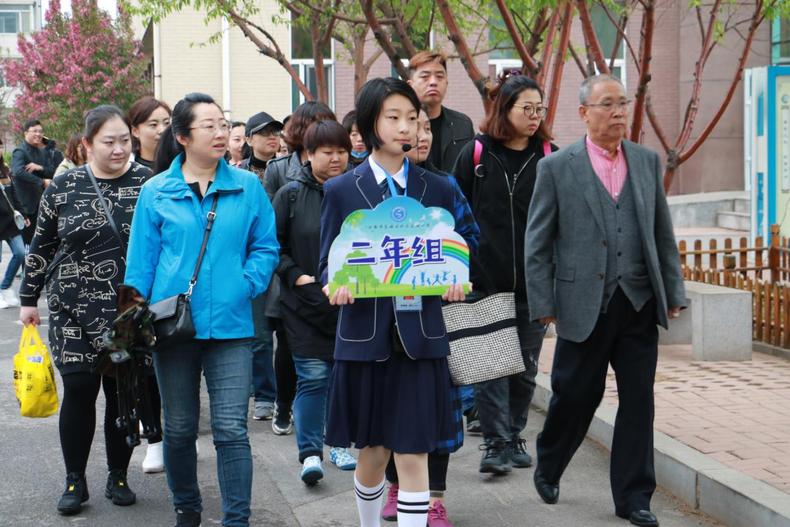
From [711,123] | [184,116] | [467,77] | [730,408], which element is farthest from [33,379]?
[467,77]

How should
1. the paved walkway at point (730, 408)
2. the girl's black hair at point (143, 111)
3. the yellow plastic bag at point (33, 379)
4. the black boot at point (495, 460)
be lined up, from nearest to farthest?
1. the yellow plastic bag at point (33, 379)
2. the paved walkway at point (730, 408)
3. the black boot at point (495, 460)
4. the girl's black hair at point (143, 111)

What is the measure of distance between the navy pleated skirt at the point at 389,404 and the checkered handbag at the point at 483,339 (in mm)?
446

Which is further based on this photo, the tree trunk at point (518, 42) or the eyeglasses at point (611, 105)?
the tree trunk at point (518, 42)

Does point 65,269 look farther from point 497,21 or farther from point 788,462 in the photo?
point 497,21

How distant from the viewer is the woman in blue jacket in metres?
4.94

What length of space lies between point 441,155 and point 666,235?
2037 millimetres

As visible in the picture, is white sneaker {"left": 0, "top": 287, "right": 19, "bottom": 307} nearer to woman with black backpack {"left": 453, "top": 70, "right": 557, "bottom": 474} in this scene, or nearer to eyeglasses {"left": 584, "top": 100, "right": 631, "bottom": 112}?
woman with black backpack {"left": 453, "top": 70, "right": 557, "bottom": 474}

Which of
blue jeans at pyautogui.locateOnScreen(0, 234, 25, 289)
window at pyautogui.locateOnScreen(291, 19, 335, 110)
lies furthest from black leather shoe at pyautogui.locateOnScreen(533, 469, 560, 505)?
window at pyautogui.locateOnScreen(291, 19, 335, 110)

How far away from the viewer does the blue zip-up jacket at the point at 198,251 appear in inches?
194

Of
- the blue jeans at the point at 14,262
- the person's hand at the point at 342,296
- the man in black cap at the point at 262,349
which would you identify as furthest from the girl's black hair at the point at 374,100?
the blue jeans at the point at 14,262

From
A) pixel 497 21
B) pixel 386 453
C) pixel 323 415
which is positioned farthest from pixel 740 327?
pixel 497 21

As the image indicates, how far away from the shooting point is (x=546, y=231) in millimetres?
5609

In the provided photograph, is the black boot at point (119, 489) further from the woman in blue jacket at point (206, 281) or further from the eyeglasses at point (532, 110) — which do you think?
the eyeglasses at point (532, 110)

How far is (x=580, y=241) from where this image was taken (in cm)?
551
